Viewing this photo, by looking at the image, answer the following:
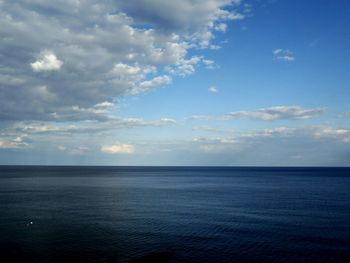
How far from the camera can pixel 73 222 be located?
247 ft

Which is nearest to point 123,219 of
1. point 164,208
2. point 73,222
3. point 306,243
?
point 73,222

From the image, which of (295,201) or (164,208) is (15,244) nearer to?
(164,208)

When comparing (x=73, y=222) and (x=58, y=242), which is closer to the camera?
(x=58, y=242)

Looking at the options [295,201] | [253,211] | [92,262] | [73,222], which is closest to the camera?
[92,262]

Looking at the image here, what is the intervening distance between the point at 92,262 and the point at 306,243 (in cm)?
3767

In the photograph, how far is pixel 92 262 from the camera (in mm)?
48312

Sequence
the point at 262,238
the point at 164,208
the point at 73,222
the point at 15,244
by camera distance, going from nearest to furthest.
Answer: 1. the point at 15,244
2. the point at 262,238
3. the point at 73,222
4. the point at 164,208

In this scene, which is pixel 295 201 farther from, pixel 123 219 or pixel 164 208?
pixel 123 219

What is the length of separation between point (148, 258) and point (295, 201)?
254 ft

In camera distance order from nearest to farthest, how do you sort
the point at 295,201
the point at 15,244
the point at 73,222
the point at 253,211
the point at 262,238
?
the point at 15,244, the point at 262,238, the point at 73,222, the point at 253,211, the point at 295,201

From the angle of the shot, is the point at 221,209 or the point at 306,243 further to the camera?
the point at 221,209

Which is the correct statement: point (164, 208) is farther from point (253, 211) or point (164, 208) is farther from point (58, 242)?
point (58, 242)

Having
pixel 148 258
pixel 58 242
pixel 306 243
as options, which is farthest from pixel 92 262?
pixel 306 243

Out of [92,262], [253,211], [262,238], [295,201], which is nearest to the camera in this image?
[92,262]
